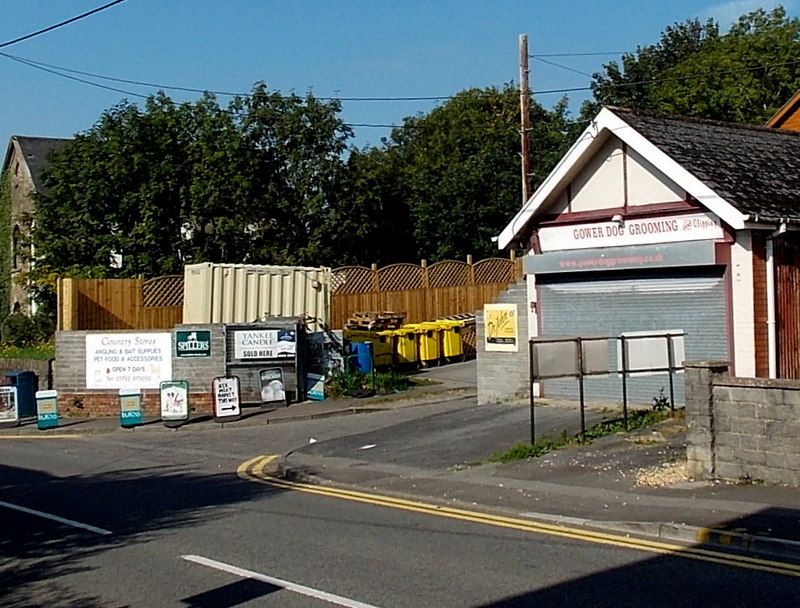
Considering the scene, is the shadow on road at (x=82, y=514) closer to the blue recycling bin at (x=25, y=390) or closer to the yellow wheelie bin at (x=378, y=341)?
the blue recycling bin at (x=25, y=390)

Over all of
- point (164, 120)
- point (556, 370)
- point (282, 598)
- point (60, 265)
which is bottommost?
point (282, 598)

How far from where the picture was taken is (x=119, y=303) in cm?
2948

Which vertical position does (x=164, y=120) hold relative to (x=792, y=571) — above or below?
above

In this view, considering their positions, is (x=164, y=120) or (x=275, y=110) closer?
(x=164, y=120)

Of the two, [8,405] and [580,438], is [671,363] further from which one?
[8,405]

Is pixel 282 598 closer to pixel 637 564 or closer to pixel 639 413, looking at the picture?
pixel 637 564

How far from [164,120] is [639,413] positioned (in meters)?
27.1

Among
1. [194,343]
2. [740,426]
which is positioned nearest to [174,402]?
[194,343]

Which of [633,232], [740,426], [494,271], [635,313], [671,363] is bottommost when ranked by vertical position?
[740,426]

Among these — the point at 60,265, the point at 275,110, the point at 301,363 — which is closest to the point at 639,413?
the point at 301,363

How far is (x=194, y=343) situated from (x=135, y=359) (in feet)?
5.05

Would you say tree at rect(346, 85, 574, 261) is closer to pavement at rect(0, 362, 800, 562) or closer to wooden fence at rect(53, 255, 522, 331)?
wooden fence at rect(53, 255, 522, 331)

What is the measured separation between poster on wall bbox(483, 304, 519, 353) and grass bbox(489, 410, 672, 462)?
145 inches

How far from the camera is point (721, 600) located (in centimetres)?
772
